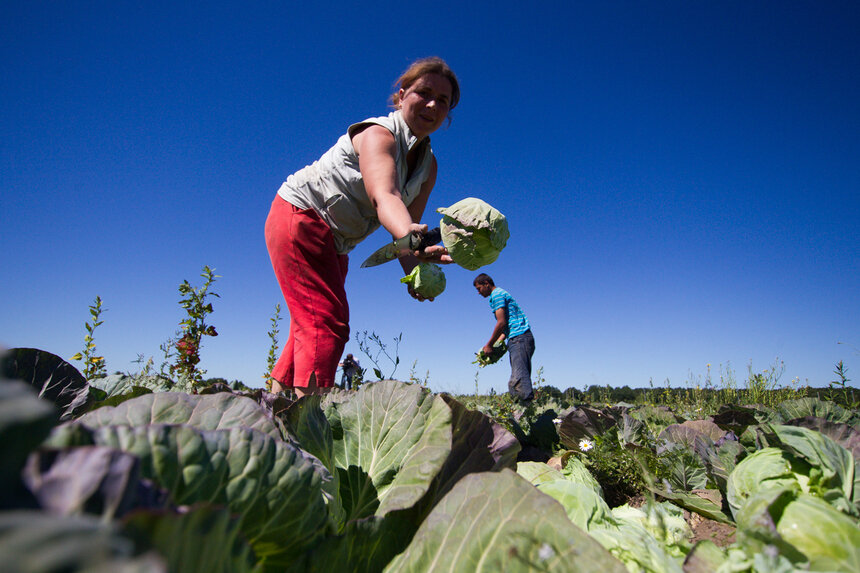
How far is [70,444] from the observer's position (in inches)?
23.0

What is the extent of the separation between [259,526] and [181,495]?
176mm

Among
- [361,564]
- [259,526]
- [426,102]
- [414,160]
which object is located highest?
[426,102]

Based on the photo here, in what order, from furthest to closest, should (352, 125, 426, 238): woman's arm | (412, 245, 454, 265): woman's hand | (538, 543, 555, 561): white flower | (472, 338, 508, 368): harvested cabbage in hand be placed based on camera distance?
1. (472, 338, 508, 368): harvested cabbage in hand
2. (412, 245, 454, 265): woman's hand
3. (352, 125, 426, 238): woman's arm
4. (538, 543, 555, 561): white flower

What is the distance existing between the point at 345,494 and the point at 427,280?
1.78 metres

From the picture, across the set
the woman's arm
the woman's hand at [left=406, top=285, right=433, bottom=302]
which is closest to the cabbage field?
the woman's arm

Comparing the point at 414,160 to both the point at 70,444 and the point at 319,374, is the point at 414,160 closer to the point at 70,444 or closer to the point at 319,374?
the point at 319,374

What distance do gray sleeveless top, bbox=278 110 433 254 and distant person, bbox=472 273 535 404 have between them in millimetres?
5070

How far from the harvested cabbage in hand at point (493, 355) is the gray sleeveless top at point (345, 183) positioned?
4570 millimetres

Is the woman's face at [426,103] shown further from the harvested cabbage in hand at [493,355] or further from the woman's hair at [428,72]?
the harvested cabbage in hand at [493,355]

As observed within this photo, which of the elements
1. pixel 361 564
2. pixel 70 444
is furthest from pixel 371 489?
pixel 70 444

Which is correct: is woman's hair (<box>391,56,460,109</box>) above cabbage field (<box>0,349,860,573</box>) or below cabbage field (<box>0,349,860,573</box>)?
above

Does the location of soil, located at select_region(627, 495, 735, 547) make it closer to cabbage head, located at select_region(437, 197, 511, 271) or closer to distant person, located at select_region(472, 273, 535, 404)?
cabbage head, located at select_region(437, 197, 511, 271)

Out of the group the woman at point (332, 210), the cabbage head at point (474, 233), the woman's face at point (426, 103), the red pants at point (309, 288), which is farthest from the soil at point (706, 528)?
the woman's face at point (426, 103)

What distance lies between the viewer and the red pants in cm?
284
